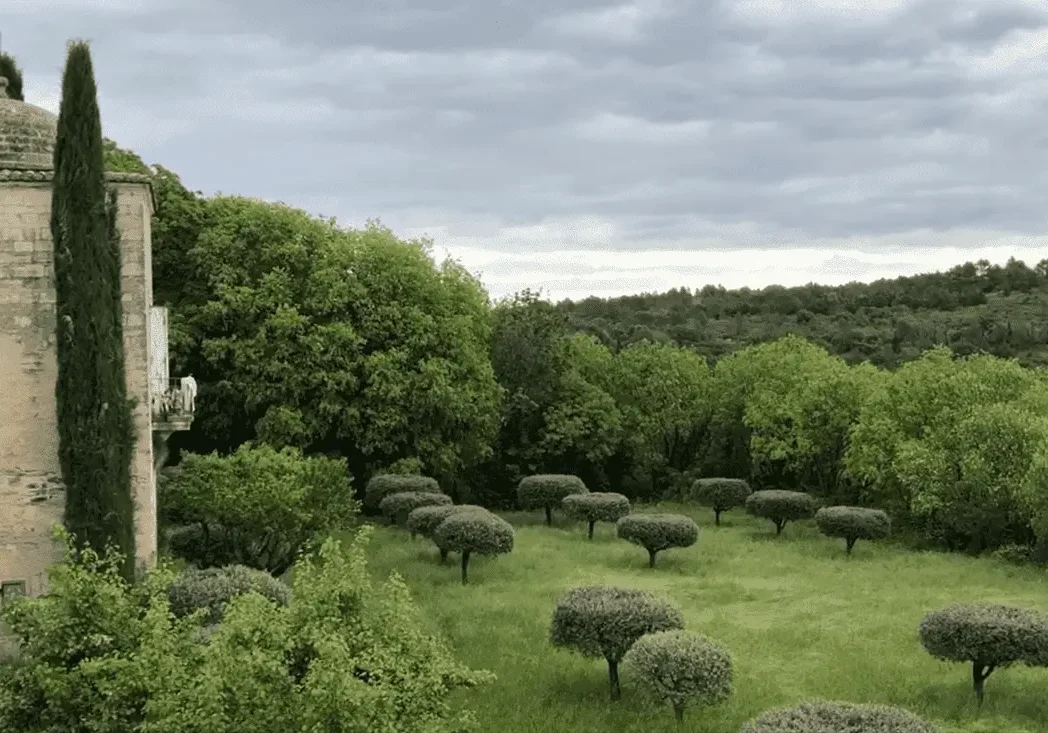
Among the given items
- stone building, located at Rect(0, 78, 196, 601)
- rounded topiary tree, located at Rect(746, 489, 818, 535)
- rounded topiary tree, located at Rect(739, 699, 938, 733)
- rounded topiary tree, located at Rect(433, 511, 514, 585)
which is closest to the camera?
rounded topiary tree, located at Rect(739, 699, 938, 733)

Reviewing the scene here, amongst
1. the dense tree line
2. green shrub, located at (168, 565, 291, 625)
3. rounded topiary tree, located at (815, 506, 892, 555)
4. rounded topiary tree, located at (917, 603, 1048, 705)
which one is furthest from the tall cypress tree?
rounded topiary tree, located at (815, 506, 892, 555)

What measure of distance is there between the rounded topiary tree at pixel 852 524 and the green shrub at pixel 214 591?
1728 cm

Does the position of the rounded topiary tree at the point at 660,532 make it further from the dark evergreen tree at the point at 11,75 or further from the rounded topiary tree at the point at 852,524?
the dark evergreen tree at the point at 11,75

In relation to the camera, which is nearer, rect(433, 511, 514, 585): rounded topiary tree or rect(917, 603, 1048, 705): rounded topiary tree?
rect(917, 603, 1048, 705): rounded topiary tree

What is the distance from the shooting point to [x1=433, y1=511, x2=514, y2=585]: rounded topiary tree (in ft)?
76.9

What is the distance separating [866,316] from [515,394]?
40.1 meters

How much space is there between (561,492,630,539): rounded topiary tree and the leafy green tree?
10541mm

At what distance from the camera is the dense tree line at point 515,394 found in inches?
1182

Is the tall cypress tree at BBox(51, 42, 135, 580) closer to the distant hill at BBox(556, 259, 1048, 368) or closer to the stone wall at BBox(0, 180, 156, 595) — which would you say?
the stone wall at BBox(0, 180, 156, 595)

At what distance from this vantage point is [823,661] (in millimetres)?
17906

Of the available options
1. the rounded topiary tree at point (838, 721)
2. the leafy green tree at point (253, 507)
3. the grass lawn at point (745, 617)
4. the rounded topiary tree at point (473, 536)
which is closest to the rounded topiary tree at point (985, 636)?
the grass lawn at point (745, 617)

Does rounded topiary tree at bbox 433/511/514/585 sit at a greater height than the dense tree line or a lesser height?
lesser

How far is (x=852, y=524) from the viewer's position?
2794 centimetres

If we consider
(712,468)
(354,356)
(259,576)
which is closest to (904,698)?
(259,576)
